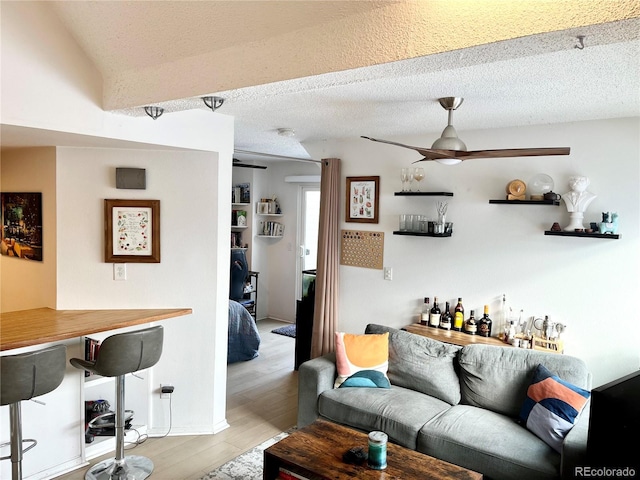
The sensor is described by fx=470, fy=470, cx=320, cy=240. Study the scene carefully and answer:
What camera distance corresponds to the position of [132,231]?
3.37 m

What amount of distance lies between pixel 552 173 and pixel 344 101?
1.66 metres

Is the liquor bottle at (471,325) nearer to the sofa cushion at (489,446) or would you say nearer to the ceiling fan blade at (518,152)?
the sofa cushion at (489,446)

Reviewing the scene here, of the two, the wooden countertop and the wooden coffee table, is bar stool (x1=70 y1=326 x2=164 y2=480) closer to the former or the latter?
the wooden countertop

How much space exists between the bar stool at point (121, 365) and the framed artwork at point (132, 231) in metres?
0.67

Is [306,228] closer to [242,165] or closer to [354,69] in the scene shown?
[242,165]

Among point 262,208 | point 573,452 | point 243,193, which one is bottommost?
point 573,452

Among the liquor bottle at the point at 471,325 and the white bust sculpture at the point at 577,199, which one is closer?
the white bust sculpture at the point at 577,199

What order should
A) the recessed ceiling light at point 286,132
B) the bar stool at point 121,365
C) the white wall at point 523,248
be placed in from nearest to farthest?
the bar stool at point 121,365 → the white wall at point 523,248 → the recessed ceiling light at point 286,132

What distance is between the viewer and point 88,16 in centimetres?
236

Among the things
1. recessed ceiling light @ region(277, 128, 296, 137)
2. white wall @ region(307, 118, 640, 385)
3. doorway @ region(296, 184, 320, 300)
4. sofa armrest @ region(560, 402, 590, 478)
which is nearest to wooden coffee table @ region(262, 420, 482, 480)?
sofa armrest @ region(560, 402, 590, 478)

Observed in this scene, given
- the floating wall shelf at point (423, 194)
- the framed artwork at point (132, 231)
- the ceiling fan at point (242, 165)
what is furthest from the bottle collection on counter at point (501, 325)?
the ceiling fan at point (242, 165)

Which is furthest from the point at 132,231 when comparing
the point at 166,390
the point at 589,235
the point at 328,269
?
the point at 589,235

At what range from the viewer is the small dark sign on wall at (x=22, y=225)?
3.37 meters

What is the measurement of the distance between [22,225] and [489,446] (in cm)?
352
